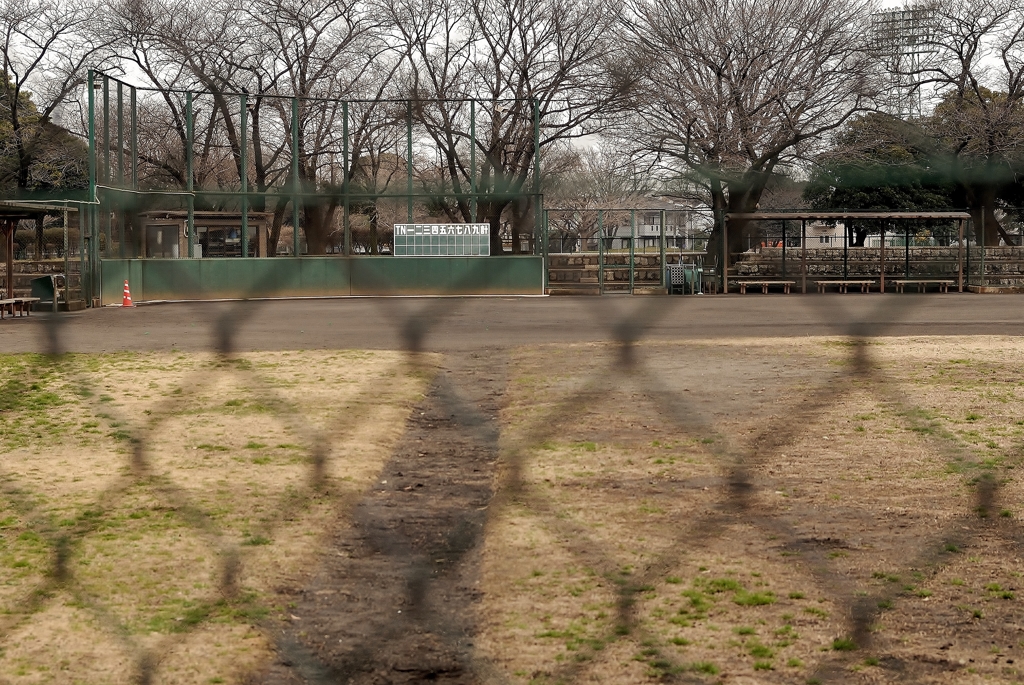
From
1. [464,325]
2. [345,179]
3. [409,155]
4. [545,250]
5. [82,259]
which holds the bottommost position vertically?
[464,325]

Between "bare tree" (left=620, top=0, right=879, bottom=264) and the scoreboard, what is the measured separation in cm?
638

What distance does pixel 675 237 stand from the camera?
43562 mm

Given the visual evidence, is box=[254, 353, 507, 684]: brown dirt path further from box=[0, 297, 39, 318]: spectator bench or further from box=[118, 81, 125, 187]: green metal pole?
box=[118, 81, 125, 187]: green metal pole

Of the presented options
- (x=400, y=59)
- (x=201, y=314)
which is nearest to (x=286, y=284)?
(x=201, y=314)

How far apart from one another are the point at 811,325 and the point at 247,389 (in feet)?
27.5

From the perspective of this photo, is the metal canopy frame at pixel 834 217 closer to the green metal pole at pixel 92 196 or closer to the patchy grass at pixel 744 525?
the green metal pole at pixel 92 196

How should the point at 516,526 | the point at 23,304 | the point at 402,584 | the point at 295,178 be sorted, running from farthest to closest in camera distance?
the point at 295,178, the point at 23,304, the point at 516,526, the point at 402,584

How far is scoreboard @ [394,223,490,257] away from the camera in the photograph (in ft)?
81.3

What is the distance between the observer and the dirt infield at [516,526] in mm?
3182

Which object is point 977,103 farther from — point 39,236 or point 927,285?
point 39,236

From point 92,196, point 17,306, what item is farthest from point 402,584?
point 92,196

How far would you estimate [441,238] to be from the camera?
24.8 m

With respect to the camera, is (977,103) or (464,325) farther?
(977,103)

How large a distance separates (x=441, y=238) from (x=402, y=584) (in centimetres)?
2108
